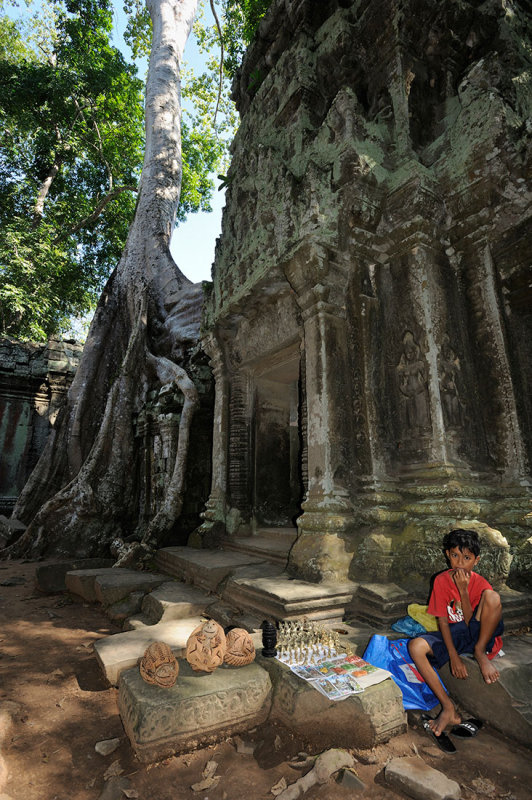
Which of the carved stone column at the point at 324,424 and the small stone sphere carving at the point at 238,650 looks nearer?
the small stone sphere carving at the point at 238,650

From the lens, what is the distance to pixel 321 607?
3270 millimetres

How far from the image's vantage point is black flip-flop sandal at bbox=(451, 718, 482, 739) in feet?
7.19

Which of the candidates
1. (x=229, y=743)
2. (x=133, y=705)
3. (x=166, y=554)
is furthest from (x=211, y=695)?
(x=166, y=554)

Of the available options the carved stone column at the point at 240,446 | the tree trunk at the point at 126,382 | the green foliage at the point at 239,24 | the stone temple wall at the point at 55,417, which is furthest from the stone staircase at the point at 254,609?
the green foliage at the point at 239,24

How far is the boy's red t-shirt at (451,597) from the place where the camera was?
2.51 m

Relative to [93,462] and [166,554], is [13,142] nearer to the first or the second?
[93,462]

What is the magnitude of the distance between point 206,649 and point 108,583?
2.77 m

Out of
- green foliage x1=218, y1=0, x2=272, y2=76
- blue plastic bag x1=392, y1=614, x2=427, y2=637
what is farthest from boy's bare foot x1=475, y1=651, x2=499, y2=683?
green foliage x1=218, y1=0, x2=272, y2=76

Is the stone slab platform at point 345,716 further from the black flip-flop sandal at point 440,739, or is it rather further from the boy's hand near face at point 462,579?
the boy's hand near face at point 462,579

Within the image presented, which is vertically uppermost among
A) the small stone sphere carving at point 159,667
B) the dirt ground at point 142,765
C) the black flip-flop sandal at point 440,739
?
the small stone sphere carving at point 159,667

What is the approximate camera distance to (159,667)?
7.52 ft

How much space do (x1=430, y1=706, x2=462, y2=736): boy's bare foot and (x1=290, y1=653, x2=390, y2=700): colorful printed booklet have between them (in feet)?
1.00

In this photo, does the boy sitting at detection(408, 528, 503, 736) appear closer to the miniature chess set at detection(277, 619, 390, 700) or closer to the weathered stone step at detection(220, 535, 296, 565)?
the miniature chess set at detection(277, 619, 390, 700)

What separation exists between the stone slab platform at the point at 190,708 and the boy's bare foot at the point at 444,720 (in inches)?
35.3
